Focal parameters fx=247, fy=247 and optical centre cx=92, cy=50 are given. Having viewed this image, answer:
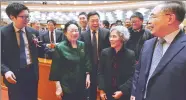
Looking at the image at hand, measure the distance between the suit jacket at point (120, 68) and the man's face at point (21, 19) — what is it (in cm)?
77

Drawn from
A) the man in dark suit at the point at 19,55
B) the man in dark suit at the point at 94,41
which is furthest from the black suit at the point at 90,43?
the man in dark suit at the point at 19,55

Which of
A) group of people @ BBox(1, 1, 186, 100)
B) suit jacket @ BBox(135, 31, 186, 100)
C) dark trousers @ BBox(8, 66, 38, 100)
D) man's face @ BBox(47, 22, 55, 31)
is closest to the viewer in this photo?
suit jacket @ BBox(135, 31, 186, 100)

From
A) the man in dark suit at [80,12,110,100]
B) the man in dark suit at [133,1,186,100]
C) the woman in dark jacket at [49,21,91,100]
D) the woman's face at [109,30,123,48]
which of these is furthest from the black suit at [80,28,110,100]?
the man in dark suit at [133,1,186,100]

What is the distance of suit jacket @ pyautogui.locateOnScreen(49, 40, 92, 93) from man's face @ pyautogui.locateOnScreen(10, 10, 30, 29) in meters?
0.36

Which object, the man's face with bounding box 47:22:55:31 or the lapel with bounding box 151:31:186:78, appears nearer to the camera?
the lapel with bounding box 151:31:186:78

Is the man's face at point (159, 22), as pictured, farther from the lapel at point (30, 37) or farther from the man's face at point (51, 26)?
the man's face at point (51, 26)

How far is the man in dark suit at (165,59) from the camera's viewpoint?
1513 millimetres

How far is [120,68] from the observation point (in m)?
2.18

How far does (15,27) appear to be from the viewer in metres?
2.23

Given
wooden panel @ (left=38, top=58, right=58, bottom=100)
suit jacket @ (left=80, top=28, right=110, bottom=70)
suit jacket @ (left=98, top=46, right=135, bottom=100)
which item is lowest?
wooden panel @ (left=38, top=58, right=58, bottom=100)

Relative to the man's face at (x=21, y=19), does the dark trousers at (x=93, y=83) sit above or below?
below

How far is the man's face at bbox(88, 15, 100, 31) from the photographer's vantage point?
249 cm

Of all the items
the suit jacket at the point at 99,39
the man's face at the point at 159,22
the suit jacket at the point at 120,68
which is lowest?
the suit jacket at the point at 120,68

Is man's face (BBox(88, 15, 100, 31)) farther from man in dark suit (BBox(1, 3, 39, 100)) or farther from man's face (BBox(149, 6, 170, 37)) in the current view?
man's face (BBox(149, 6, 170, 37))
